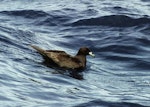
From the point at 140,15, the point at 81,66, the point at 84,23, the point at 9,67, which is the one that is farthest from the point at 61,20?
the point at 9,67

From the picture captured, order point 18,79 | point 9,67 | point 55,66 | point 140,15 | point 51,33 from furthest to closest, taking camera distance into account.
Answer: point 140,15
point 51,33
point 55,66
point 9,67
point 18,79

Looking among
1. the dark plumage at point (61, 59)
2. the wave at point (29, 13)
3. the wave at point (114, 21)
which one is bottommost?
the dark plumage at point (61, 59)

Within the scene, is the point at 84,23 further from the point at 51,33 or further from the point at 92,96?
the point at 92,96

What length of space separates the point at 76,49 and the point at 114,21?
305 centimetres

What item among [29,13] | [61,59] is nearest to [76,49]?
[61,59]

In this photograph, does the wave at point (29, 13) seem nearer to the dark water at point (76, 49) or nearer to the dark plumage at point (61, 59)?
the dark water at point (76, 49)

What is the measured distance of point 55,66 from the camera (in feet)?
54.4

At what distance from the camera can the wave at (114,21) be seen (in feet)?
71.7

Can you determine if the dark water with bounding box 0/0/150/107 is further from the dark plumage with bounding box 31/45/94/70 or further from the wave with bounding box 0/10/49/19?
the dark plumage with bounding box 31/45/94/70

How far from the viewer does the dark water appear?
12875 millimetres

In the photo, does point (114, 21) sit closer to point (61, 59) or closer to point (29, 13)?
point (29, 13)

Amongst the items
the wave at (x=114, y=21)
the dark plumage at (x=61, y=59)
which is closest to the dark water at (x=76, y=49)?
the wave at (x=114, y=21)

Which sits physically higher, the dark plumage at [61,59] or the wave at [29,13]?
the wave at [29,13]

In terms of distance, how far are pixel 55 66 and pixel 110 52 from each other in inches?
108
